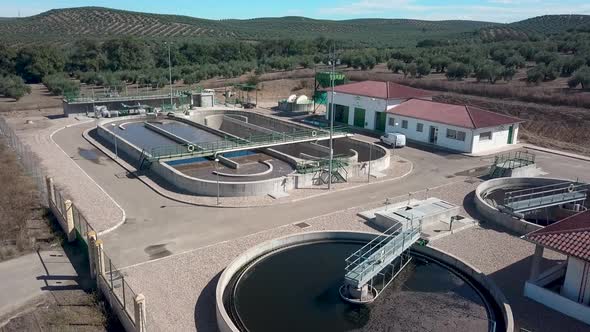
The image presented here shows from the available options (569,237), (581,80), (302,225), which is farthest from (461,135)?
(581,80)

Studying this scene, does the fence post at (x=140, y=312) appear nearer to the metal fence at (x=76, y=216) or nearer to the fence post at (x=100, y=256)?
the metal fence at (x=76, y=216)

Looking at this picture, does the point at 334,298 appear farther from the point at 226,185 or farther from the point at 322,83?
the point at 322,83

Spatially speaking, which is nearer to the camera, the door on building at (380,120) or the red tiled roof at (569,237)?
the red tiled roof at (569,237)

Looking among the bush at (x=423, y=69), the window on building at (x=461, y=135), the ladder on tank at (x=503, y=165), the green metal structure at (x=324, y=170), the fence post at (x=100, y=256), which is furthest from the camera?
the bush at (x=423, y=69)

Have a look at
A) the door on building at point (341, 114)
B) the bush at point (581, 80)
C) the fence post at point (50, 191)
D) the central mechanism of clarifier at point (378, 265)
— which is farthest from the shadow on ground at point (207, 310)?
the bush at point (581, 80)

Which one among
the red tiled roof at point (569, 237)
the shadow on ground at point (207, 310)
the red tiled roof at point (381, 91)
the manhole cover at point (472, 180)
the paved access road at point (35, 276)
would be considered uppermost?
the red tiled roof at point (381, 91)

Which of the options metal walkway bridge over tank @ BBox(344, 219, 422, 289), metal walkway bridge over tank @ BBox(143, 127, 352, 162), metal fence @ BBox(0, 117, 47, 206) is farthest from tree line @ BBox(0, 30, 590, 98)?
metal walkway bridge over tank @ BBox(344, 219, 422, 289)

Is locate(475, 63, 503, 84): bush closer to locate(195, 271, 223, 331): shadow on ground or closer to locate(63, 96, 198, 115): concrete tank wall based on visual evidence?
locate(63, 96, 198, 115): concrete tank wall

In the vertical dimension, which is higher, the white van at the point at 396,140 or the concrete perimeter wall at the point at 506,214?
the white van at the point at 396,140
